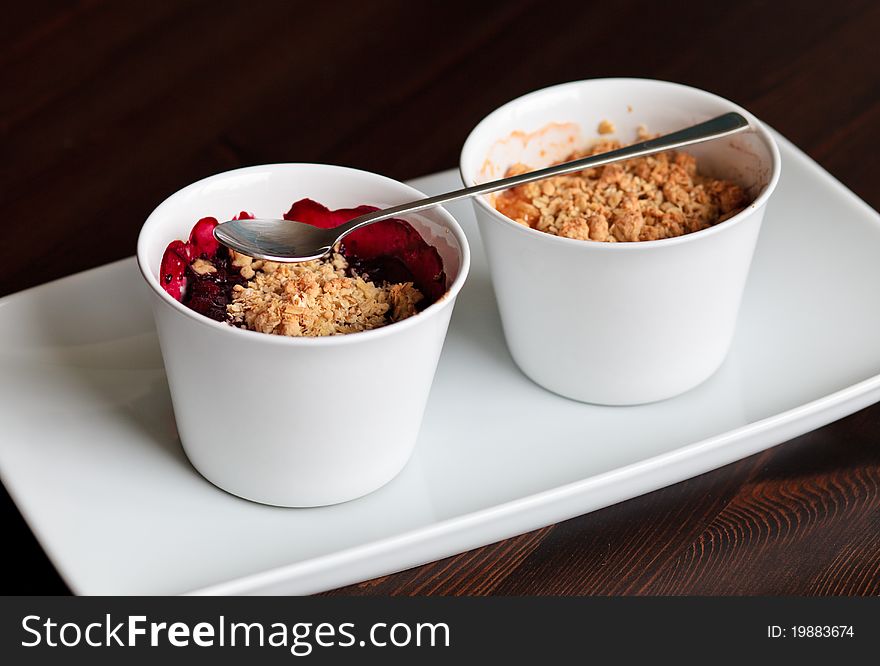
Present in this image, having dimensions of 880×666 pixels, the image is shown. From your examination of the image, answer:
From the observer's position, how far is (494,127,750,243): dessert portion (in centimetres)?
123

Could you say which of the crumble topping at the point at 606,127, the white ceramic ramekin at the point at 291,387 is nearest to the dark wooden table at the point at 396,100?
the white ceramic ramekin at the point at 291,387

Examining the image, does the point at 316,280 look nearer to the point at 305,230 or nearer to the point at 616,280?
the point at 305,230

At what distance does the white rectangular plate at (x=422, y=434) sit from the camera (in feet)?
3.47

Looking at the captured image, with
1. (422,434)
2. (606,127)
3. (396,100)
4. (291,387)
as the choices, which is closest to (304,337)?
(291,387)

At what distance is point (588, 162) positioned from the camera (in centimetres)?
123

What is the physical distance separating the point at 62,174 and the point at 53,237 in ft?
0.46

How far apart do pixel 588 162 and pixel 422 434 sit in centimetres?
33

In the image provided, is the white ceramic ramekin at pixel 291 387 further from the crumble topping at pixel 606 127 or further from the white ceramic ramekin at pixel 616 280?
the crumble topping at pixel 606 127

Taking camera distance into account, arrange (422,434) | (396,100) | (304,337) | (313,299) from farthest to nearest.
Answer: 1. (396,100)
2. (422,434)
3. (313,299)
4. (304,337)

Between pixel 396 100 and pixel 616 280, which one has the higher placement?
pixel 616 280

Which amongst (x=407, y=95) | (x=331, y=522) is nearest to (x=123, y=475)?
(x=331, y=522)

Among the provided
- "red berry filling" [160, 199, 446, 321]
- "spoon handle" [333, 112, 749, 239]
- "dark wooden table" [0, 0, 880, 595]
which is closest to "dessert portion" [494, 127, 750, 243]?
"spoon handle" [333, 112, 749, 239]

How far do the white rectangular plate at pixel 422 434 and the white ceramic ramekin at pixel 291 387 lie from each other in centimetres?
2

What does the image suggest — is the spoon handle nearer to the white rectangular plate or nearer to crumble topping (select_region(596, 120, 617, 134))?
crumble topping (select_region(596, 120, 617, 134))
